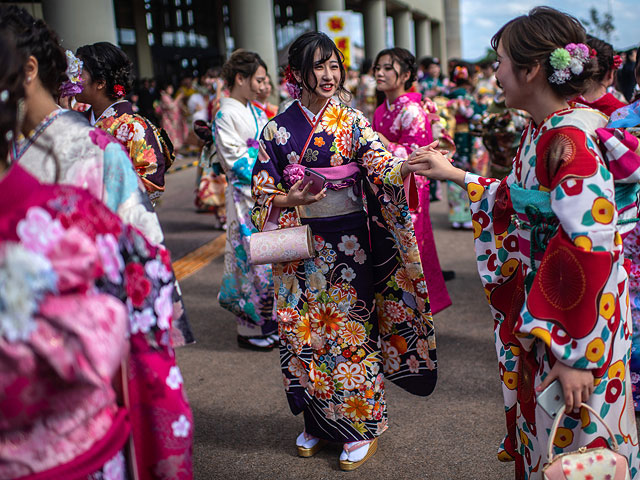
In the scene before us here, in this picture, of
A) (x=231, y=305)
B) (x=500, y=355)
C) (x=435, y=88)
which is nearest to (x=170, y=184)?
(x=435, y=88)

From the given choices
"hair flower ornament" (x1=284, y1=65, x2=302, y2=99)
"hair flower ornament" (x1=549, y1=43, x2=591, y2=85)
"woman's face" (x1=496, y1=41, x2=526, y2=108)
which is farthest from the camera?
"hair flower ornament" (x1=284, y1=65, x2=302, y2=99)

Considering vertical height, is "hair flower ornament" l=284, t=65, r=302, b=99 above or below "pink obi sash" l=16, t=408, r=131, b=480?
above

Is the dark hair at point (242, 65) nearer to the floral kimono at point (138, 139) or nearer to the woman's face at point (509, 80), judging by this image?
the floral kimono at point (138, 139)

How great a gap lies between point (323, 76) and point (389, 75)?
A: 2.05m

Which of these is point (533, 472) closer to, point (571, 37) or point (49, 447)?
point (571, 37)

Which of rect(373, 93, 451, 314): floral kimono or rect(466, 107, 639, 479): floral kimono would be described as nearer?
rect(466, 107, 639, 479): floral kimono

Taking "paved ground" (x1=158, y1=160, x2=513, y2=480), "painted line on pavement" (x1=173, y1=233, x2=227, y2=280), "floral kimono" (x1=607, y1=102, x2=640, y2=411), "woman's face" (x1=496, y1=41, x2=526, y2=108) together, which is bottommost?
"painted line on pavement" (x1=173, y1=233, x2=227, y2=280)

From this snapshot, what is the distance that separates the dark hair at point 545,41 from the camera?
6.33 feet

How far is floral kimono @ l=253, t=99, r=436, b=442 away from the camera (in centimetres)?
296

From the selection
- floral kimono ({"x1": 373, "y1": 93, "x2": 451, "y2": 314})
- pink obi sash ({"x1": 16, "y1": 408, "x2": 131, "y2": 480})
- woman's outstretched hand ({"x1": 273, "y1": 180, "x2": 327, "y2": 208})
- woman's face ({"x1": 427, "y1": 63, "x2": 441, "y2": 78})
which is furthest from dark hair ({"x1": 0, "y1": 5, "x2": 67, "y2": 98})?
woman's face ({"x1": 427, "y1": 63, "x2": 441, "y2": 78})

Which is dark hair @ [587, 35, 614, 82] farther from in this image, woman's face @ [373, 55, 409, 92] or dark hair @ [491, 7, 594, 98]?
dark hair @ [491, 7, 594, 98]

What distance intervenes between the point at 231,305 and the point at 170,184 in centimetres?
877

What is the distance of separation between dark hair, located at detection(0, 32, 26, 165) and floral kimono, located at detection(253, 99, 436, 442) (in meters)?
1.66

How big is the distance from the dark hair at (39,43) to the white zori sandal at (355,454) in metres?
2.01
